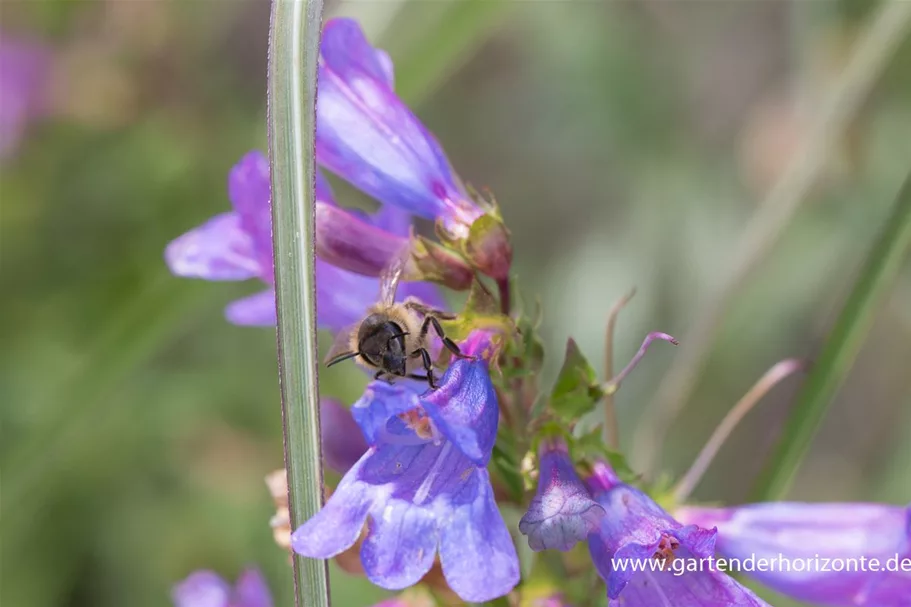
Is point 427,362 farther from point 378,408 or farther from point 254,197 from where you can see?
point 254,197

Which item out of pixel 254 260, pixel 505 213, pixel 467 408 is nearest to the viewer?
pixel 467 408

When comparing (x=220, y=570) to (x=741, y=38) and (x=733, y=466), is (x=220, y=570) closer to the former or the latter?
(x=733, y=466)

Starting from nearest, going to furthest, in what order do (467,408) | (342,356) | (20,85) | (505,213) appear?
(467,408) < (342,356) < (20,85) < (505,213)

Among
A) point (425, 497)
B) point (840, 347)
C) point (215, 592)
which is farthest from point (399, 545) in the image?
point (840, 347)

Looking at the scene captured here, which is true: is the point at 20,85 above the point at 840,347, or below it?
below

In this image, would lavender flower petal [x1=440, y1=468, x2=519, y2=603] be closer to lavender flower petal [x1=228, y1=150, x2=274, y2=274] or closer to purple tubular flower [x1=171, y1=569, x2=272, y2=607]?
lavender flower petal [x1=228, y1=150, x2=274, y2=274]

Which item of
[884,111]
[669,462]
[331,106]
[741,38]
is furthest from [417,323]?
[741,38]

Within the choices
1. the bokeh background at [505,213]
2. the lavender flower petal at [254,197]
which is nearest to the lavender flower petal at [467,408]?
the lavender flower petal at [254,197]
